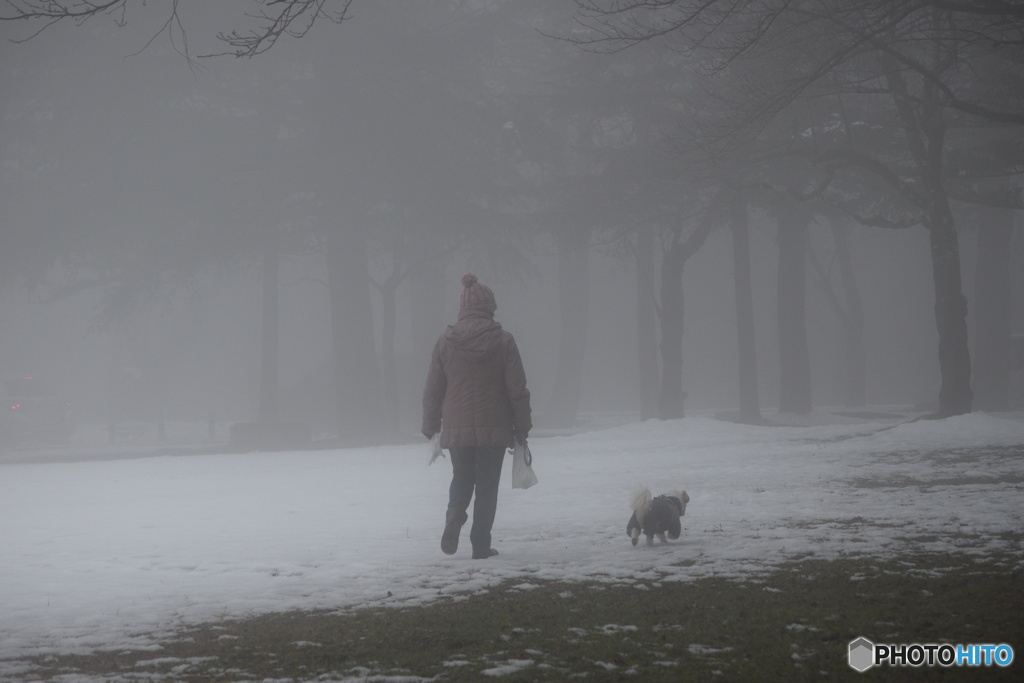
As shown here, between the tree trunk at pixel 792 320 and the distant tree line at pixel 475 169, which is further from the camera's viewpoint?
the tree trunk at pixel 792 320

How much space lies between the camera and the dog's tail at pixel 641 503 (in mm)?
7742

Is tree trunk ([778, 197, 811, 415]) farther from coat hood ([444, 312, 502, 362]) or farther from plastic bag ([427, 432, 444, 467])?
coat hood ([444, 312, 502, 362])

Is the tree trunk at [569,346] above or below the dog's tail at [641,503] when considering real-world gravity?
above

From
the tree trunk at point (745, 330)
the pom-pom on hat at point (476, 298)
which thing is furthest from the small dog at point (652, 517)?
the tree trunk at point (745, 330)

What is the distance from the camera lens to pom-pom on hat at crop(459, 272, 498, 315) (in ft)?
26.3

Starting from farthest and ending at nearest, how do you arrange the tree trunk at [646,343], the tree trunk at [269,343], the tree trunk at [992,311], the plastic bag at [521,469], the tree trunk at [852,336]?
the tree trunk at [852,336] → the tree trunk at [646,343] → the tree trunk at [992,311] → the tree trunk at [269,343] → the plastic bag at [521,469]

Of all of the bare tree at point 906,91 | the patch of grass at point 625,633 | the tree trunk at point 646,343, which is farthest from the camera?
the tree trunk at point 646,343

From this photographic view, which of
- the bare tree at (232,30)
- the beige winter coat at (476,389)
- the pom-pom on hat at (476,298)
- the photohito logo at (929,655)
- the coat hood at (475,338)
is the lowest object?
the photohito logo at (929,655)

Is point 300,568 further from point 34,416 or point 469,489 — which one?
point 34,416

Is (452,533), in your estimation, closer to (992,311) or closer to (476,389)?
(476,389)

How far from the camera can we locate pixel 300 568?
7.49m

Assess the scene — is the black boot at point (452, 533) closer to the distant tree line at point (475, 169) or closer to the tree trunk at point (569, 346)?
the distant tree line at point (475, 169)

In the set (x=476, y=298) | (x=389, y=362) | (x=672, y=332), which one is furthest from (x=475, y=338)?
(x=389, y=362)

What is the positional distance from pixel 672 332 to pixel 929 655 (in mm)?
21934
